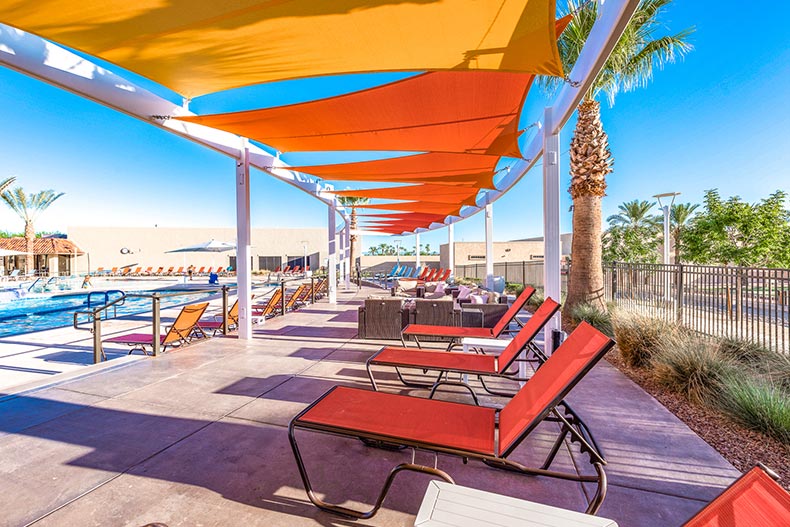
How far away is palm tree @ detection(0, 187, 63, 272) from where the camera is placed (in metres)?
27.7

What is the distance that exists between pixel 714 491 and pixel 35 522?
3.79 meters

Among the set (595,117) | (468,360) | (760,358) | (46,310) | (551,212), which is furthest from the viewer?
(46,310)

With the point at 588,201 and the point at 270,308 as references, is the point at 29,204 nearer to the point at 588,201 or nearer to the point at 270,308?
the point at 270,308

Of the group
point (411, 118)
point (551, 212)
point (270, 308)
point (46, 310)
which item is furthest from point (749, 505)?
point (46, 310)

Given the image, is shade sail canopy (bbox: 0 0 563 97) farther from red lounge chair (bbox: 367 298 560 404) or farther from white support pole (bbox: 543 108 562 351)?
red lounge chair (bbox: 367 298 560 404)

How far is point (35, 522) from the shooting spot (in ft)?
6.23

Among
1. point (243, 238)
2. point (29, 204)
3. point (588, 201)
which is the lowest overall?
point (243, 238)

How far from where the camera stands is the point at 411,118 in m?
4.21

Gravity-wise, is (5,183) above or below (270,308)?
above

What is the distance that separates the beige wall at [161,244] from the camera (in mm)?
34469

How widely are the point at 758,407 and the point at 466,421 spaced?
2.45m

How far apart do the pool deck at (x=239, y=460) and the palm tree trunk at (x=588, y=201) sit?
368cm

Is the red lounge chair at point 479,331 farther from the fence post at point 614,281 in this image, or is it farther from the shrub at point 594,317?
the fence post at point 614,281

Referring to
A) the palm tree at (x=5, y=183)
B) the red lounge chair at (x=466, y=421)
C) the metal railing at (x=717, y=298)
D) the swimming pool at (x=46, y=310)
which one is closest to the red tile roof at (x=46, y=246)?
the palm tree at (x=5, y=183)
